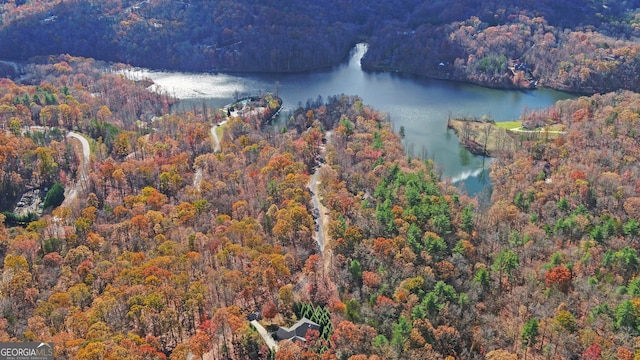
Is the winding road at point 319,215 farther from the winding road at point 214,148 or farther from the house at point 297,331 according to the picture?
the winding road at point 214,148

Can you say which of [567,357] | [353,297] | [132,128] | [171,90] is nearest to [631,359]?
[567,357]

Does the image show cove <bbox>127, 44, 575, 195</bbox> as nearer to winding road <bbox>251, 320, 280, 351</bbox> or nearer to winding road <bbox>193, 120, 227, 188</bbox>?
winding road <bbox>193, 120, 227, 188</bbox>

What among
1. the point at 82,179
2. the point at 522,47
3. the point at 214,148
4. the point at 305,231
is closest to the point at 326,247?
the point at 305,231

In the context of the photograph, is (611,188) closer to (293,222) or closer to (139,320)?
(293,222)

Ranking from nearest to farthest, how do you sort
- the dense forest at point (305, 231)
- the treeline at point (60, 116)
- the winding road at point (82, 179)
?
the dense forest at point (305, 231) → the winding road at point (82, 179) → the treeline at point (60, 116)

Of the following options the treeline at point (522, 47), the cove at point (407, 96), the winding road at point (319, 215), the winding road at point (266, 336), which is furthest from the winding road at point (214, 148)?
the treeline at point (522, 47)

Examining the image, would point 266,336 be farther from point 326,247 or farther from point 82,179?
point 82,179

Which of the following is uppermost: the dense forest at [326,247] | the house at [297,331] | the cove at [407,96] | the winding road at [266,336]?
the cove at [407,96]
